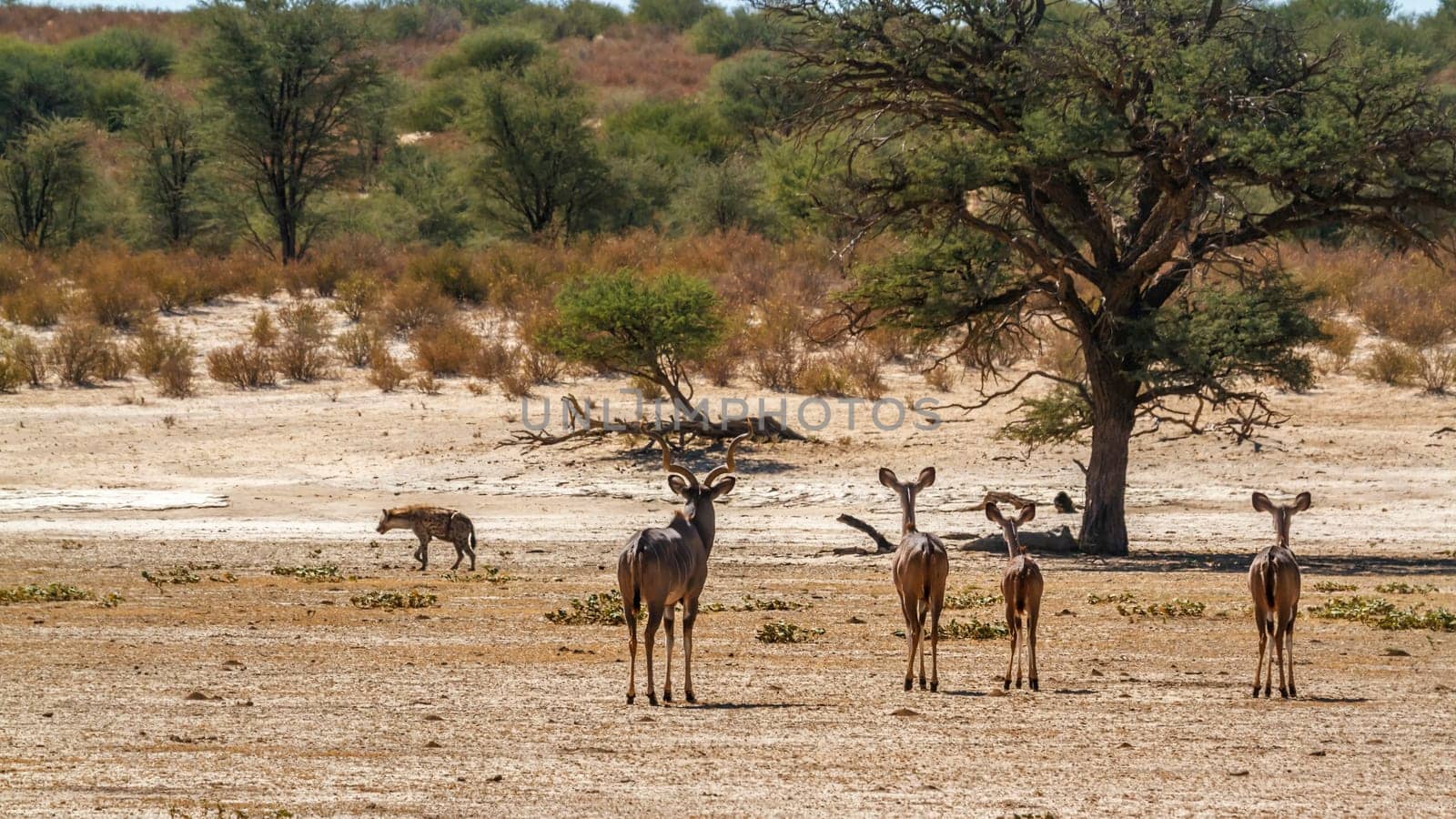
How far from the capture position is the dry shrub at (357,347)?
3381cm

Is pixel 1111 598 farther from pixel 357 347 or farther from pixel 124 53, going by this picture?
pixel 124 53

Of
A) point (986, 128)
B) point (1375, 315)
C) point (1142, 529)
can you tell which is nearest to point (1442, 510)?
point (1142, 529)

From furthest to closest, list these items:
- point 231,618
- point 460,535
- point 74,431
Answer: point 74,431 → point 460,535 → point 231,618

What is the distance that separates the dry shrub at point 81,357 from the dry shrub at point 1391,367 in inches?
933

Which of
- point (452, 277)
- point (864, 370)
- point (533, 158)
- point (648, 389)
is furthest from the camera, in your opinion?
point (533, 158)

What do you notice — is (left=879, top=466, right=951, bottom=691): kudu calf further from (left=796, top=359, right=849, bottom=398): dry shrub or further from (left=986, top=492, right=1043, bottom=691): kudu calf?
(left=796, top=359, right=849, bottom=398): dry shrub

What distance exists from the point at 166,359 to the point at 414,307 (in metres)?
5.72

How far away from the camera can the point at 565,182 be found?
48688 millimetres

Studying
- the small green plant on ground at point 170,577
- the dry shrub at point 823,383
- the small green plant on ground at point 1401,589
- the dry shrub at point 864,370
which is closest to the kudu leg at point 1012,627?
the small green plant on ground at point 1401,589

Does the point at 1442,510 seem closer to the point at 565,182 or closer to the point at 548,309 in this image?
the point at 548,309

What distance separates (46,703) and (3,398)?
68.0ft

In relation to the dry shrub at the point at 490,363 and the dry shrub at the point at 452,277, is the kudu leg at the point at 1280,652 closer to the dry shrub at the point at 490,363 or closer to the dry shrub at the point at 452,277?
the dry shrub at the point at 490,363

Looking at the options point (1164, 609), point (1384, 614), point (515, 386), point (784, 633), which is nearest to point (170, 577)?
point (784, 633)

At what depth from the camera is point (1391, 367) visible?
30578mm
